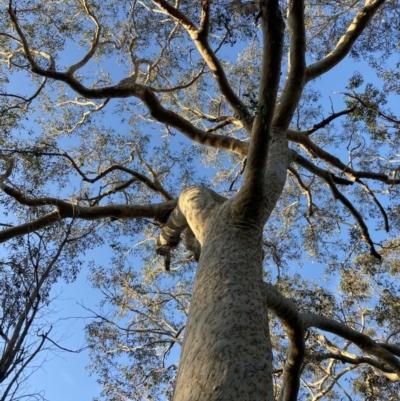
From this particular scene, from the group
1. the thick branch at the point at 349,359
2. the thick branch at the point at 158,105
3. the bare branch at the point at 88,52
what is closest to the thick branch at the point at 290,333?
the thick branch at the point at 349,359

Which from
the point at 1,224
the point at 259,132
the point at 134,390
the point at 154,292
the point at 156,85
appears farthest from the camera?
the point at 156,85

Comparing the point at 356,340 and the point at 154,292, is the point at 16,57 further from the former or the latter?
the point at 356,340

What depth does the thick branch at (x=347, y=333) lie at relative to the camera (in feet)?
14.8

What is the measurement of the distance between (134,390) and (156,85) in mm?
6131

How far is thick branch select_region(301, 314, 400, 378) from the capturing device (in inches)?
177

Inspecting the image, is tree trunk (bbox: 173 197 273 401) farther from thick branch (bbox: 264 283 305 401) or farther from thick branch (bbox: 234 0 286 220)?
thick branch (bbox: 264 283 305 401)

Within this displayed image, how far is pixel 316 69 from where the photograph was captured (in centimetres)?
582

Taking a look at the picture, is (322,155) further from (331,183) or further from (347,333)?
(347,333)

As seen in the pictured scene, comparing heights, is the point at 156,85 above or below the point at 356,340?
above

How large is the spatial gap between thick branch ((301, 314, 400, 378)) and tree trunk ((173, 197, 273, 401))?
5.86 ft

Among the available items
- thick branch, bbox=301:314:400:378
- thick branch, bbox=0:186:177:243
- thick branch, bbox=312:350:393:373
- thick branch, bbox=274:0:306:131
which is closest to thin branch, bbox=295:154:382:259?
thick branch, bbox=274:0:306:131

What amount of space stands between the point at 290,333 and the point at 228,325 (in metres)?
2.34

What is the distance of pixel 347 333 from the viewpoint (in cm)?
478

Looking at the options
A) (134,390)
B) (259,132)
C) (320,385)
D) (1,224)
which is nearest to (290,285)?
(320,385)
